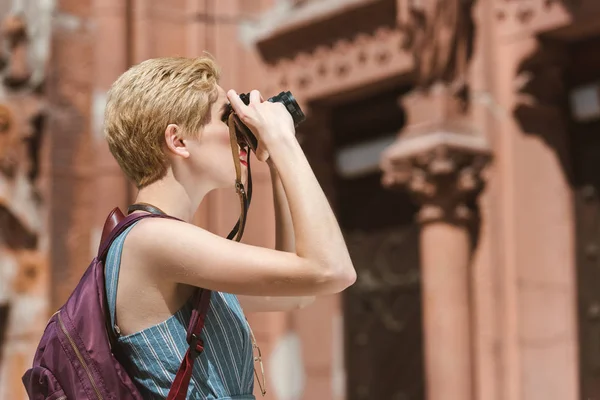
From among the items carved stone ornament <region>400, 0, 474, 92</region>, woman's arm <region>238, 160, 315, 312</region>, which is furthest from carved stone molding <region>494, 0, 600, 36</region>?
woman's arm <region>238, 160, 315, 312</region>

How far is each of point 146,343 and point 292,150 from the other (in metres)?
0.30

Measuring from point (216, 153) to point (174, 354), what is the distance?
27cm

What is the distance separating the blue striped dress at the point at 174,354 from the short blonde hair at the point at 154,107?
0.38 feet

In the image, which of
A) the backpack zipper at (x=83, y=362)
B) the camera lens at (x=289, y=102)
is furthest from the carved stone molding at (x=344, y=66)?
the backpack zipper at (x=83, y=362)

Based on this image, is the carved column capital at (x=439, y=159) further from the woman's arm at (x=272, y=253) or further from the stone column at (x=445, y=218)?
the woman's arm at (x=272, y=253)

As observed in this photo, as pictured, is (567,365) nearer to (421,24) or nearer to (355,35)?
(421,24)

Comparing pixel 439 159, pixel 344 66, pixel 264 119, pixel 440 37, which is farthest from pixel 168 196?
pixel 344 66

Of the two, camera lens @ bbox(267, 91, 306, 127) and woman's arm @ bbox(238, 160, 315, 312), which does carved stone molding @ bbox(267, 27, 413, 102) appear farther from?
camera lens @ bbox(267, 91, 306, 127)

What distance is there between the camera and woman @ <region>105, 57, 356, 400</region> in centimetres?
119

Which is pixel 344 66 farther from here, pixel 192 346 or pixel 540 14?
pixel 192 346

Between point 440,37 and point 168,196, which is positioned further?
point 440,37

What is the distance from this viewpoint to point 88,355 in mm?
1211

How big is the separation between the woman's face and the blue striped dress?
0.14 metres

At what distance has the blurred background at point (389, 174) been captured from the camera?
10.9ft
